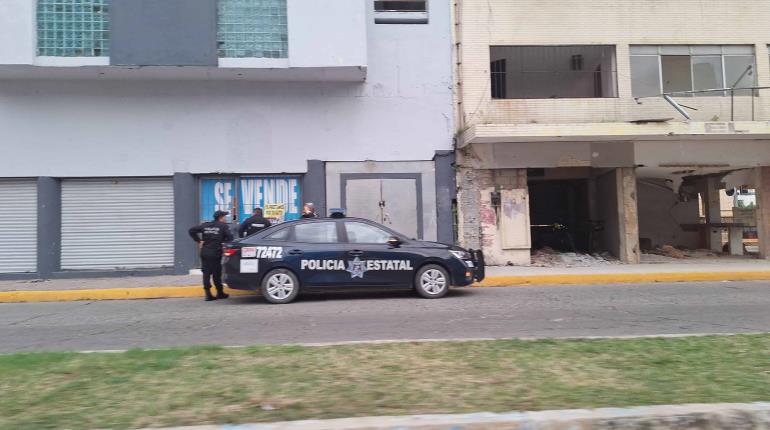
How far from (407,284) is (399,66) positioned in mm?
7363

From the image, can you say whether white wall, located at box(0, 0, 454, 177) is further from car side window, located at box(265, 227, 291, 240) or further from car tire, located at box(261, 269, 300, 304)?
car tire, located at box(261, 269, 300, 304)

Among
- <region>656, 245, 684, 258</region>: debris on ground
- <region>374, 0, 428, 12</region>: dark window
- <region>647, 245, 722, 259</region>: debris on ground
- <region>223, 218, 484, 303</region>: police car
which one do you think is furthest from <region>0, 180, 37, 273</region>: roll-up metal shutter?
<region>656, 245, 684, 258</region>: debris on ground

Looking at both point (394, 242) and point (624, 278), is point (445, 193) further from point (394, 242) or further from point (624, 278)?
point (394, 242)

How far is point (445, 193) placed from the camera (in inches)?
573

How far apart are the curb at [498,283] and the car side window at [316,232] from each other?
228 cm

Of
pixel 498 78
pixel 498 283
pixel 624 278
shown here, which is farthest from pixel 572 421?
pixel 498 78

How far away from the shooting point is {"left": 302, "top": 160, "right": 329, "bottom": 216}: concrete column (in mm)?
14211

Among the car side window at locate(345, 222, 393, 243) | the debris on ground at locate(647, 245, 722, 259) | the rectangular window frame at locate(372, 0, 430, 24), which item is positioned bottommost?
the debris on ground at locate(647, 245, 722, 259)

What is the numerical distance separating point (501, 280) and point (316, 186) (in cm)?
550

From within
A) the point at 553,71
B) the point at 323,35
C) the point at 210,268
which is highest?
the point at 323,35

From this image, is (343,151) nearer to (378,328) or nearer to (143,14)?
(143,14)

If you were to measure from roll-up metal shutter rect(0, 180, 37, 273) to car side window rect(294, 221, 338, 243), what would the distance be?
27.7 ft

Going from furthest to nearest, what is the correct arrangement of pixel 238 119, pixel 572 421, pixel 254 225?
pixel 238 119
pixel 254 225
pixel 572 421

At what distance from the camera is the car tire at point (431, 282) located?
9.52 m
